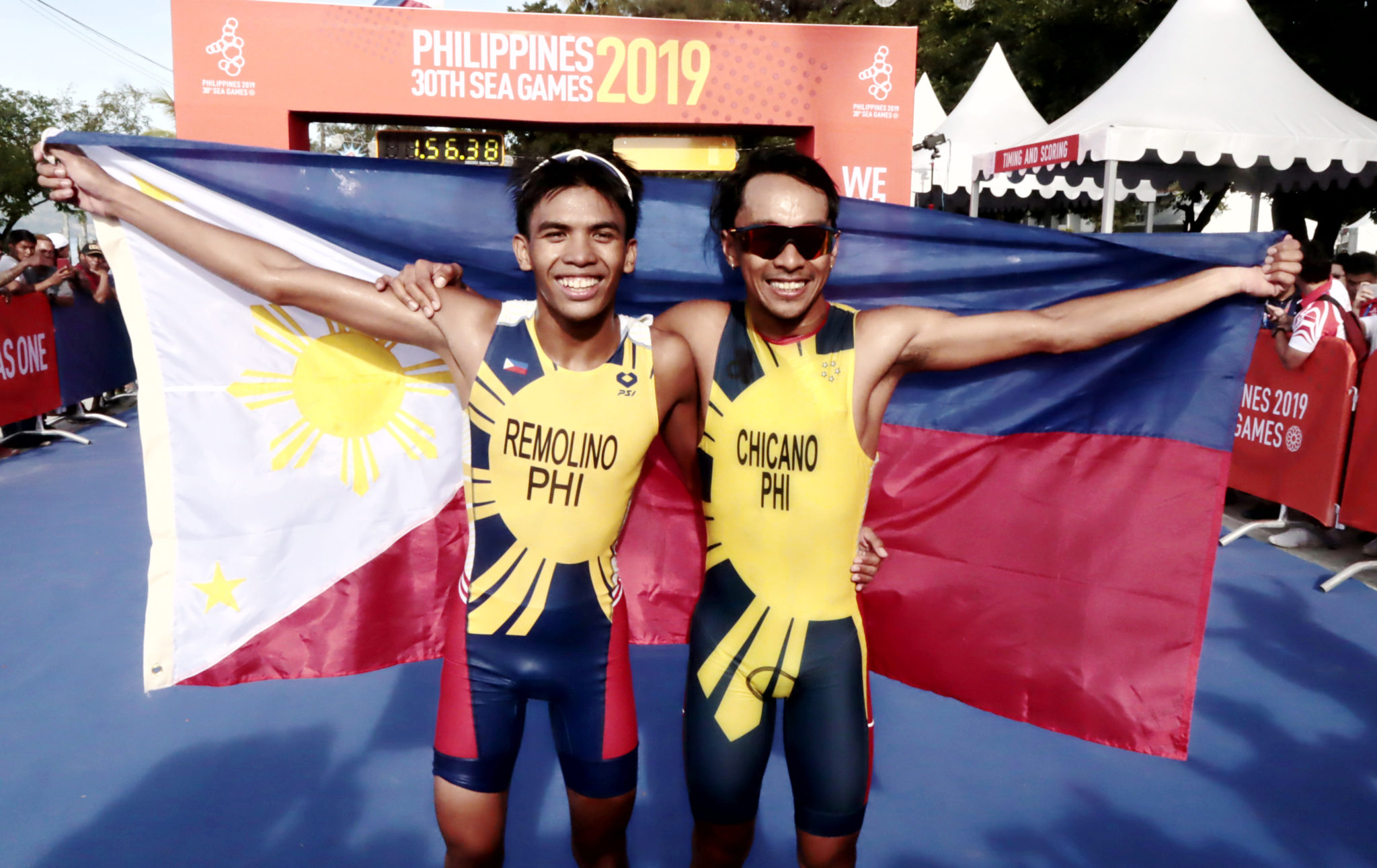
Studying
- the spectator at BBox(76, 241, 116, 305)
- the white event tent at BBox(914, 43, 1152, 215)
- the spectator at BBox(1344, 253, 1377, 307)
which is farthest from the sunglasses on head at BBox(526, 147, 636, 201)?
the white event tent at BBox(914, 43, 1152, 215)

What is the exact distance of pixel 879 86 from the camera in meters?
9.84

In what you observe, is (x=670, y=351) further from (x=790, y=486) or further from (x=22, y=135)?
(x=22, y=135)

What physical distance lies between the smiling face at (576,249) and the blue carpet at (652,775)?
6.44 ft

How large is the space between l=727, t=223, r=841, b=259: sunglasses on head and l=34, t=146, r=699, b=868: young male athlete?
33cm

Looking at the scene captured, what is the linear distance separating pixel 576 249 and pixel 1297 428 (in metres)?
6.47

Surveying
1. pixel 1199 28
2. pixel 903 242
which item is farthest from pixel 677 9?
pixel 903 242

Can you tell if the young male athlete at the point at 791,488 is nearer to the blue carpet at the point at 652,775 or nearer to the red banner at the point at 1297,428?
the blue carpet at the point at 652,775

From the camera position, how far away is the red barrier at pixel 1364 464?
591 cm

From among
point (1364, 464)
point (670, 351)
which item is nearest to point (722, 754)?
point (670, 351)

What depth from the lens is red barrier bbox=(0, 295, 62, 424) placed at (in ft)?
29.3

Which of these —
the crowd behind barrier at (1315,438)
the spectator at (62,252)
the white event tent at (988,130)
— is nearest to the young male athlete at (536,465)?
the crowd behind barrier at (1315,438)

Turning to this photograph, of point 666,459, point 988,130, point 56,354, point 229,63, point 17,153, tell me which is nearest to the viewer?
point 666,459

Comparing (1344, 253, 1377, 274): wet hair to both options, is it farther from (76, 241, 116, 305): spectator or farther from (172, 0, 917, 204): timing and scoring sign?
(76, 241, 116, 305): spectator

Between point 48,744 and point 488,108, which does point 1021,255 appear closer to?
point 48,744
